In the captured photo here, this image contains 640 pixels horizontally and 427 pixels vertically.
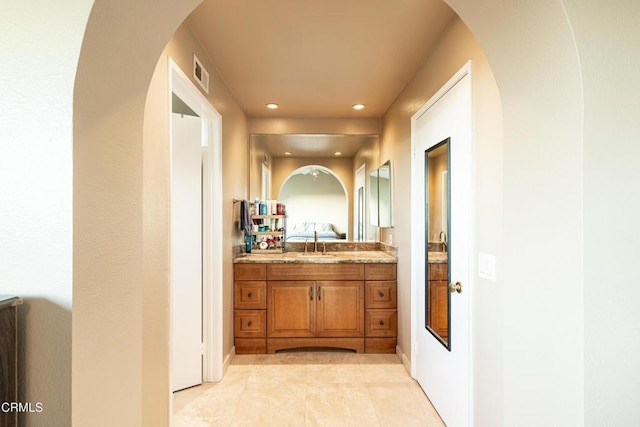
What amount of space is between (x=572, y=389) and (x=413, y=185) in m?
1.84

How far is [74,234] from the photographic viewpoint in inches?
33.0

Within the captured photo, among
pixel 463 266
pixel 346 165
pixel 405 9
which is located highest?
pixel 405 9

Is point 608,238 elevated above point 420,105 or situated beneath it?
situated beneath

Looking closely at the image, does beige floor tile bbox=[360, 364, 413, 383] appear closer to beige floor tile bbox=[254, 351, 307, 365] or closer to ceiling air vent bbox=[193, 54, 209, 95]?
beige floor tile bbox=[254, 351, 307, 365]

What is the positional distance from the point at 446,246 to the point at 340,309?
1.56 metres

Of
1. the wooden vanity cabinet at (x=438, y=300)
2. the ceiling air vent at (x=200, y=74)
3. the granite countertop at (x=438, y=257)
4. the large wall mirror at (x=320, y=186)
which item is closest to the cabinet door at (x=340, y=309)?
the large wall mirror at (x=320, y=186)

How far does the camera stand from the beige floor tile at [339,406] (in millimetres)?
2139

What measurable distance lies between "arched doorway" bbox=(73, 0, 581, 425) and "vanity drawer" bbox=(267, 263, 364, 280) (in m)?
2.08

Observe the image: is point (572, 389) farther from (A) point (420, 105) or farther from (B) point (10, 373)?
(A) point (420, 105)

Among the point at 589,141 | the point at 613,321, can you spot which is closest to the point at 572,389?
the point at 613,321

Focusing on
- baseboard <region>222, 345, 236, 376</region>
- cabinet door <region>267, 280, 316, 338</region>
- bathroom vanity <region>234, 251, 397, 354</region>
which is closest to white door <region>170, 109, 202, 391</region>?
baseboard <region>222, 345, 236, 376</region>

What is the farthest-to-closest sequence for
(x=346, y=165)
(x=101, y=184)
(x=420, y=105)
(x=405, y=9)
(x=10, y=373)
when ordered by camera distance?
(x=346, y=165) → (x=420, y=105) → (x=405, y=9) → (x=101, y=184) → (x=10, y=373)

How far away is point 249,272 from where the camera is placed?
126 inches

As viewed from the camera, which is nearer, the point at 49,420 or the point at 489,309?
the point at 49,420
